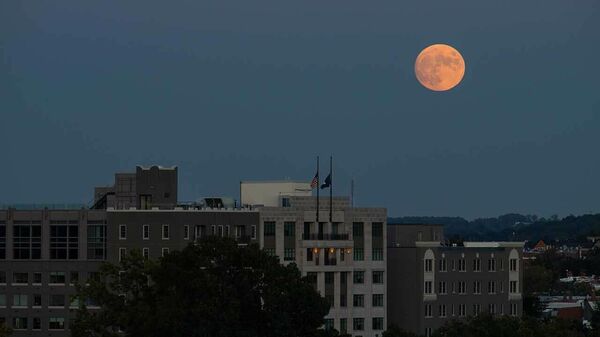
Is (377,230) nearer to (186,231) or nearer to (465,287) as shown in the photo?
(465,287)

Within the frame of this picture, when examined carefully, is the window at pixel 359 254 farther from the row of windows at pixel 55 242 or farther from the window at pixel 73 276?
the window at pixel 73 276


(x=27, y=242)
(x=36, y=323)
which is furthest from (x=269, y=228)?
(x=36, y=323)

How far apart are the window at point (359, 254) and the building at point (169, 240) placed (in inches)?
4.0

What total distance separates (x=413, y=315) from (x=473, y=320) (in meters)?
30.3

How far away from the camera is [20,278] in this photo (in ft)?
571

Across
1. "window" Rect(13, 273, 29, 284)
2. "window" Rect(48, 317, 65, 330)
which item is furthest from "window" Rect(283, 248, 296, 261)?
"window" Rect(13, 273, 29, 284)

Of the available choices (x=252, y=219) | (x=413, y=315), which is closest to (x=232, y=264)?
(x=252, y=219)

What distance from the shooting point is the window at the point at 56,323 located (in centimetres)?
17250

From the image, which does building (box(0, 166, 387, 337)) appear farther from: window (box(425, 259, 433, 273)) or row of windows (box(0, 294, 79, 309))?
window (box(425, 259, 433, 273))

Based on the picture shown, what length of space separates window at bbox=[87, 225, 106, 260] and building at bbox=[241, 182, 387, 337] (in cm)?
1609

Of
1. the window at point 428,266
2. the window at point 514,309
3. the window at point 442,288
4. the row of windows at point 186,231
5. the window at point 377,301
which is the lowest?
the window at point 514,309

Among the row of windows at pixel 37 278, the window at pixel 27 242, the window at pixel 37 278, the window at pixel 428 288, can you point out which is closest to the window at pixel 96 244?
the row of windows at pixel 37 278

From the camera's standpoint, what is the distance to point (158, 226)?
6909 inches

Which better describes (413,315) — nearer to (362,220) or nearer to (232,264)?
(362,220)
